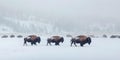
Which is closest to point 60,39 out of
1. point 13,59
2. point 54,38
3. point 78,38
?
point 54,38

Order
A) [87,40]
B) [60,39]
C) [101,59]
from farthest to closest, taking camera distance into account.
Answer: [60,39] < [87,40] < [101,59]

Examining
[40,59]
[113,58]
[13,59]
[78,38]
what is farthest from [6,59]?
[78,38]

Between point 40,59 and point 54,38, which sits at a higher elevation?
point 40,59

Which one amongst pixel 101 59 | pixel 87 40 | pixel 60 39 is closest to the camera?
pixel 101 59

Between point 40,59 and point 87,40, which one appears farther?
point 87,40

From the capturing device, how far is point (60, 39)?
1497 inches

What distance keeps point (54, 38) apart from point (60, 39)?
74 centimetres

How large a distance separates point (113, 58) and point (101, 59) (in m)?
1.06

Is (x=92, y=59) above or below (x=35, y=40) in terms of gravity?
above

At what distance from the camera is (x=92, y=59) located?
2036 cm

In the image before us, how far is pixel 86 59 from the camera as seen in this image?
20453mm

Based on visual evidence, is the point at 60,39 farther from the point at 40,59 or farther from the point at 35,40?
the point at 40,59

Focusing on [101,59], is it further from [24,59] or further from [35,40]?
[35,40]

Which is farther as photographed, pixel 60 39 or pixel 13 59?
pixel 60 39
